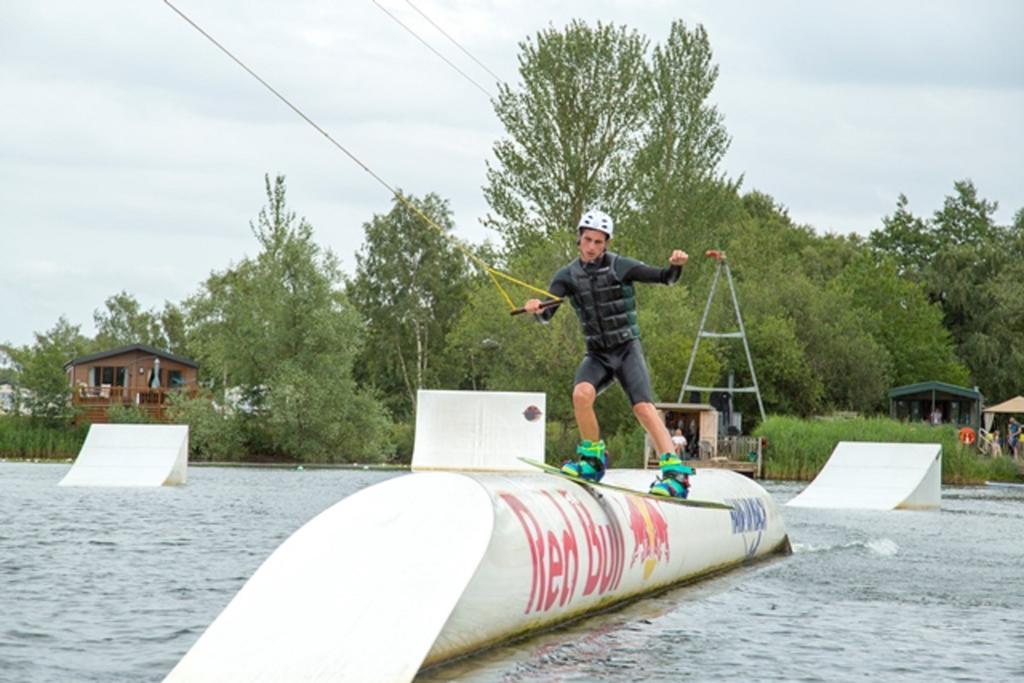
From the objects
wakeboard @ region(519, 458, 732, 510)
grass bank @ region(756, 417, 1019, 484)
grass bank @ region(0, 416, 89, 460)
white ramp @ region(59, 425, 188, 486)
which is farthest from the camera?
grass bank @ region(0, 416, 89, 460)

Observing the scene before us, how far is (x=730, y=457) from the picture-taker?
54094mm

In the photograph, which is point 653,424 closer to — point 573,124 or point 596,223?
point 596,223

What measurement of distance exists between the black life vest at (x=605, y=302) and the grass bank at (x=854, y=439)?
38.1 metres

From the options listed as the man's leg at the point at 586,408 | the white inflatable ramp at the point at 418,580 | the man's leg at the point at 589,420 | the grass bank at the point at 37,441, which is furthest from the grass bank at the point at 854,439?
the white inflatable ramp at the point at 418,580

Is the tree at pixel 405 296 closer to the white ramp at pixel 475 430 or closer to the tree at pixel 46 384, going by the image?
the tree at pixel 46 384

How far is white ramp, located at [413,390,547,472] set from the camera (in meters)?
44.2

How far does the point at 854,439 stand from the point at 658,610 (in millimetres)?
38334

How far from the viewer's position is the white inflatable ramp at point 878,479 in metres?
31.4

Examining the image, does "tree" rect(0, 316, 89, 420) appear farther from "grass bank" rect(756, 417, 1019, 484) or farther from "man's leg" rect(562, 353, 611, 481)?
"man's leg" rect(562, 353, 611, 481)

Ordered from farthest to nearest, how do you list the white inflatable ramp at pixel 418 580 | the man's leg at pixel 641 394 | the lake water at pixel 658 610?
the man's leg at pixel 641 394 → the lake water at pixel 658 610 → the white inflatable ramp at pixel 418 580

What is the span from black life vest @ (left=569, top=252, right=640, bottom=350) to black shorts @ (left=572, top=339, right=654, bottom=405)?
0.28 ft

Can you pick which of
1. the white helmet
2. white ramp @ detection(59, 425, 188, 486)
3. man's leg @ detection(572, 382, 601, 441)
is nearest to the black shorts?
man's leg @ detection(572, 382, 601, 441)

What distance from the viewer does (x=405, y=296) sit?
94875mm

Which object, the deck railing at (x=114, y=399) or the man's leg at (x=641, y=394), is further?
the deck railing at (x=114, y=399)
